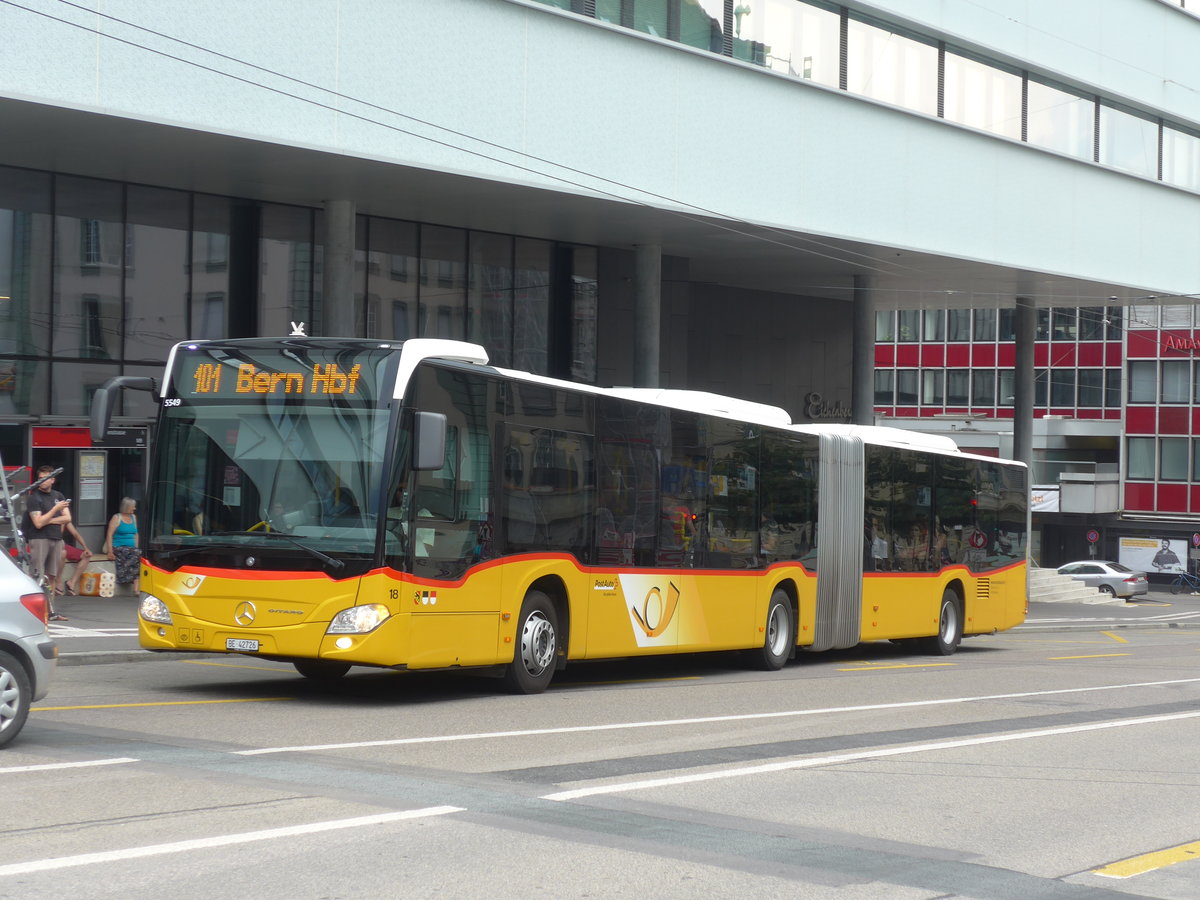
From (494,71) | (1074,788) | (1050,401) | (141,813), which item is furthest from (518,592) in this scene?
(1050,401)

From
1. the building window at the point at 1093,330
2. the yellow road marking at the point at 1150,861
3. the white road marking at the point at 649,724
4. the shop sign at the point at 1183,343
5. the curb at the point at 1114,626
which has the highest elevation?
the building window at the point at 1093,330

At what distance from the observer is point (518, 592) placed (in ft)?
46.5

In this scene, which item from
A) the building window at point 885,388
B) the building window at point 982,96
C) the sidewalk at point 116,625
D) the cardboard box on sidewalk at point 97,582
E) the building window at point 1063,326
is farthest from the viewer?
the building window at point 885,388

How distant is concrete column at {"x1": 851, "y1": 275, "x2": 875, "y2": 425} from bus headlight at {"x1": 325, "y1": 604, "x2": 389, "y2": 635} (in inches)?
1026

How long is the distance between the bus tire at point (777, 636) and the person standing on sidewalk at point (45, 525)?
9.07 m

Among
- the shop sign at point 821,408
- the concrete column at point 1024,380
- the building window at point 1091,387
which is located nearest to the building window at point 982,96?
the concrete column at point 1024,380

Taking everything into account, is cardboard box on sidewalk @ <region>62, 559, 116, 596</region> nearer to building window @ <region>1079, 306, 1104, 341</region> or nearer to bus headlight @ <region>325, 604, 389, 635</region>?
bus headlight @ <region>325, 604, 389, 635</region>

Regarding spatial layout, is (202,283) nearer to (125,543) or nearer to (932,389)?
(125,543)

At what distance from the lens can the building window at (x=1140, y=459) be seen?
248ft

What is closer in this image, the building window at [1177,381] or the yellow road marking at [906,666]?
the yellow road marking at [906,666]

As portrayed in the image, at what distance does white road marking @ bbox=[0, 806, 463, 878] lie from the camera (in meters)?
6.48

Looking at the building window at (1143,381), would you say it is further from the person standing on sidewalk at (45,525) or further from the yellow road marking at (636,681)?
the person standing on sidewalk at (45,525)

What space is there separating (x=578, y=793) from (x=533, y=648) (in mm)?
5812

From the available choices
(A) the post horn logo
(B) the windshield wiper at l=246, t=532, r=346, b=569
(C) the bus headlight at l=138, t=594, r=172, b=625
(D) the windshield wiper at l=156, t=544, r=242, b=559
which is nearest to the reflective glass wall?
(A) the post horn logo
